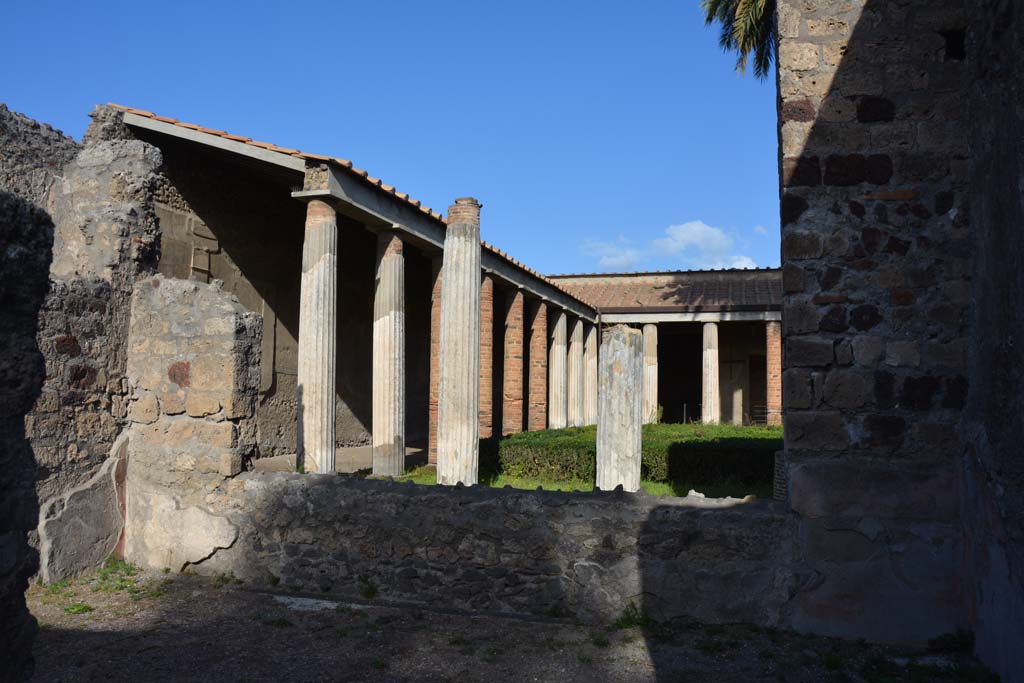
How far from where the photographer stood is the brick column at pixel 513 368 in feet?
45.8

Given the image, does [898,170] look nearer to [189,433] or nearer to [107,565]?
[189,433]

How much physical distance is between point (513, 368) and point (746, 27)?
796 centimetres

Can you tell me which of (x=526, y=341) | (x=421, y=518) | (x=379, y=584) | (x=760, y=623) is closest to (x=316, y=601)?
(x=379, y=584)

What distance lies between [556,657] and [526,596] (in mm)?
620

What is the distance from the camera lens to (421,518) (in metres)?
4.17

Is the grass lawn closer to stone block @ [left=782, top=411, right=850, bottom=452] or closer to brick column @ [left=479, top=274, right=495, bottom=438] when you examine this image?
A: brick column @ [left=479, top=274, right=495, bottom=438]

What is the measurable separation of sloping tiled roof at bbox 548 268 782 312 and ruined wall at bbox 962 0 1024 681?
15.9m

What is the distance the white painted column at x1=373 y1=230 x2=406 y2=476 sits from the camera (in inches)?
389

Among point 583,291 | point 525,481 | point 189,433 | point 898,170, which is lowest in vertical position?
point 525,481

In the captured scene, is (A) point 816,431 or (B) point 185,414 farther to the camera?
(B) point 185,414

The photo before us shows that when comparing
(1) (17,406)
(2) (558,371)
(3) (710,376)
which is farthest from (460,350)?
(3) (710,376)

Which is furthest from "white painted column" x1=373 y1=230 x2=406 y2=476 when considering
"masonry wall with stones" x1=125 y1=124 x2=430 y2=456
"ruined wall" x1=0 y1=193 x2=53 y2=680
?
"ruined wall" x1=0 y1=193 x2=53 y2=680

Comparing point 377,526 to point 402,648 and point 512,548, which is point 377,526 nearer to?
point 512,548

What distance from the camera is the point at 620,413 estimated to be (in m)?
7.60
